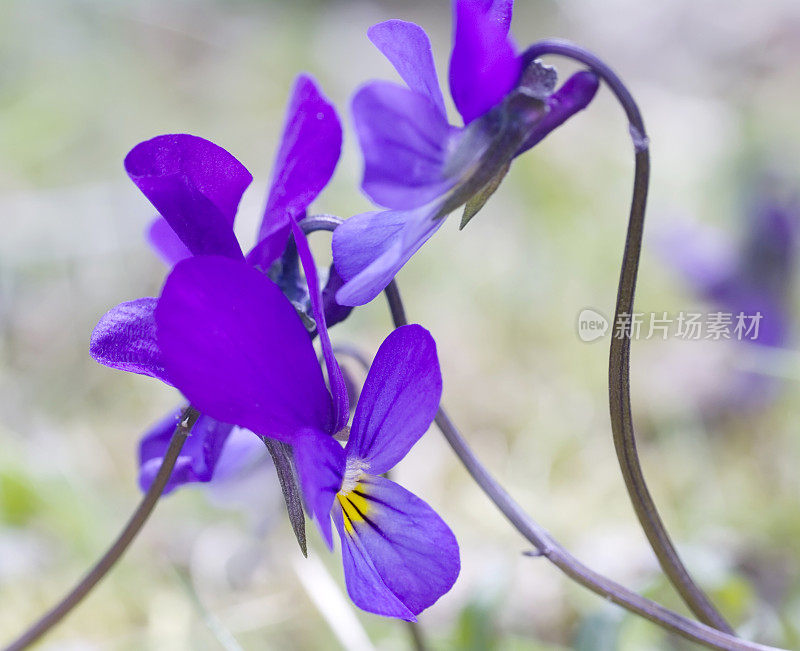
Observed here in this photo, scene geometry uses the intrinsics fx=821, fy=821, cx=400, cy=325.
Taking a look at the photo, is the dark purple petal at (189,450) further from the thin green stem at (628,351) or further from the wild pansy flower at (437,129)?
the thin green stem at (628,351)

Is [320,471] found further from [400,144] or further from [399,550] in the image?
[400,144]

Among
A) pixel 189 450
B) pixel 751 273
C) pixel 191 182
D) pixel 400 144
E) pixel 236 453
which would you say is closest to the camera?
pixel 400 144

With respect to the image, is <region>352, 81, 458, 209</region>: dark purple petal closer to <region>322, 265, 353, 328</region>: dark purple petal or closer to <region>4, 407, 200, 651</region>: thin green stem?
<region>322, 265, 353, 328</region>: dark purple petal

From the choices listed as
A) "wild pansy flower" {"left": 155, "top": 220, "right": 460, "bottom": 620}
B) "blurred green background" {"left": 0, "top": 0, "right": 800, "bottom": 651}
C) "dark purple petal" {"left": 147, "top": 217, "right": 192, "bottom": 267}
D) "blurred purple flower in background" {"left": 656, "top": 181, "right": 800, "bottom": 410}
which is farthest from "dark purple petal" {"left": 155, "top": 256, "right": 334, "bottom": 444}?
"blurred purple flower in background" {"left": 656, "top": 181, "right": 800, "bottom": 410}

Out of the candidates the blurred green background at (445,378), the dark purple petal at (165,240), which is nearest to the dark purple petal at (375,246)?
the dark purple petal at (165,240)

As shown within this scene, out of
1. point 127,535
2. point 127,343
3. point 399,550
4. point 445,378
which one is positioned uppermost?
point 127,343

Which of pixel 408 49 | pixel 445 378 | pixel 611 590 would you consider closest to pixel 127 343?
pixel 408 49

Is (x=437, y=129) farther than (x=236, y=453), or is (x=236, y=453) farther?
(x=236, y=453)

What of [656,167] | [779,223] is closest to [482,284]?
[779,223]
